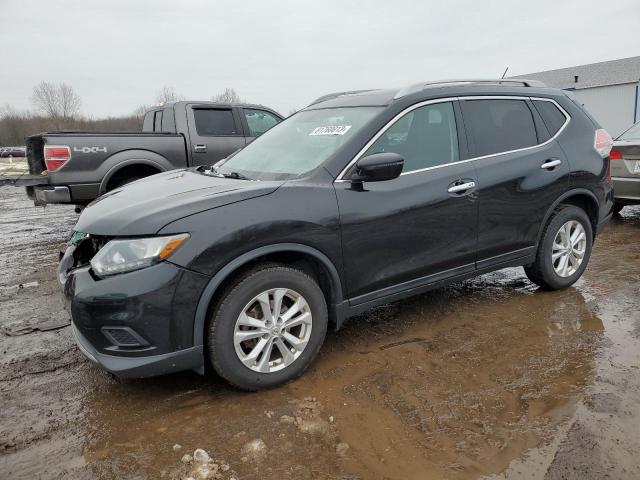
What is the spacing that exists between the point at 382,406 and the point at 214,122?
6.02 meters

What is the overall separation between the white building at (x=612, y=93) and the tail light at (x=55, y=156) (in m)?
27.8

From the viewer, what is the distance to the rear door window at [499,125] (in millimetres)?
3727

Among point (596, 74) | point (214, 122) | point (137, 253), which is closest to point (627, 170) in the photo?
point (214, 122)

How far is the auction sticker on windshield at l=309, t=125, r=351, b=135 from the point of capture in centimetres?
339

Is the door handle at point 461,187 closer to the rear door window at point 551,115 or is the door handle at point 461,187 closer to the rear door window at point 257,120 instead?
the rear door window at point 551,115

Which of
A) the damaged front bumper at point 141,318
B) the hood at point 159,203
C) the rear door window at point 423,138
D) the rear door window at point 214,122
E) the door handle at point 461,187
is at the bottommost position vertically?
the damaged front bumper at point 141,318

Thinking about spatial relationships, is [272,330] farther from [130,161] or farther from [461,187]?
[130,161]

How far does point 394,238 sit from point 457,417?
1195 millimetres

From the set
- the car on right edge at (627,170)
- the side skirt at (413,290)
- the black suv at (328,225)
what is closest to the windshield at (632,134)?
the car on right edge at (627,170)

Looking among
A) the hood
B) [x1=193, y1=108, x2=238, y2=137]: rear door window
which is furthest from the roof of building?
the hood

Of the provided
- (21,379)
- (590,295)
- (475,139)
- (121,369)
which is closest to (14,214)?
(21,379)

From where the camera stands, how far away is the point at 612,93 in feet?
95.6

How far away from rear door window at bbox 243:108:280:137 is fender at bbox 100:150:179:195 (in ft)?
5.24

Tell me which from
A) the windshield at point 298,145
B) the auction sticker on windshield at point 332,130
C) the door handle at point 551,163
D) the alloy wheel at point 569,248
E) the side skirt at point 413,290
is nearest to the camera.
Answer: the side skirt at point 413,290
